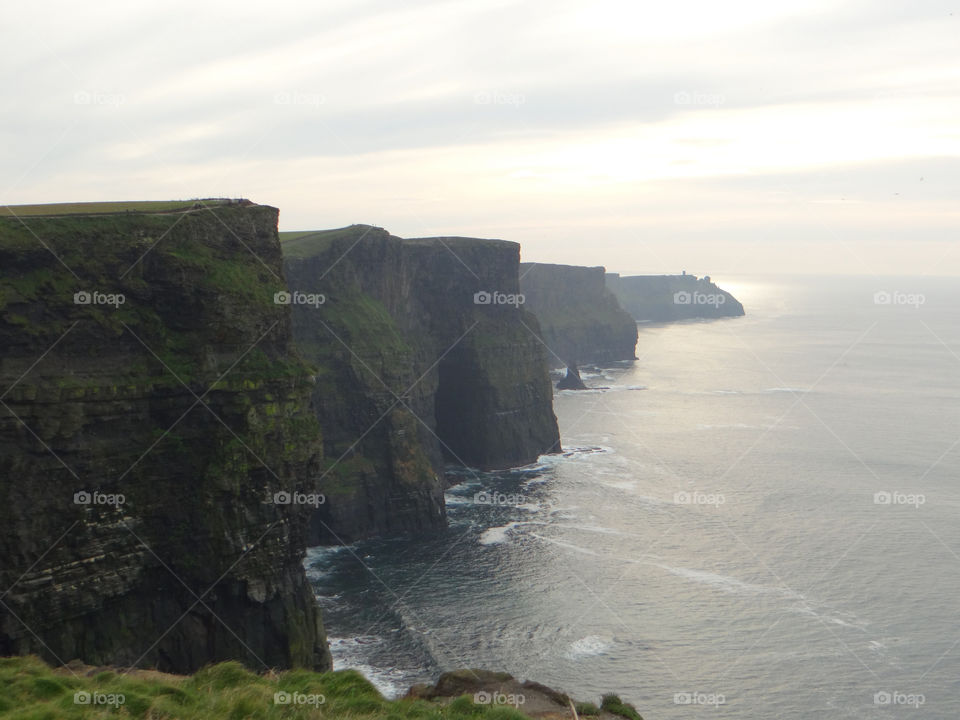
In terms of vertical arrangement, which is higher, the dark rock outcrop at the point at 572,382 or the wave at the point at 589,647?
the dark rock outcrop at the point at 572,382

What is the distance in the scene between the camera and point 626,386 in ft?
557

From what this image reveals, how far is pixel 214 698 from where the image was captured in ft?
77.0

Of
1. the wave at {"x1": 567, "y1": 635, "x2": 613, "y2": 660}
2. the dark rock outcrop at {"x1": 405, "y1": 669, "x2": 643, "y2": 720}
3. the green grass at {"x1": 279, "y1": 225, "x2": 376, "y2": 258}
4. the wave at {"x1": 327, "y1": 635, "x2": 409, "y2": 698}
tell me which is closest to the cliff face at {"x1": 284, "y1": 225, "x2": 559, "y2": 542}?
the green grass at {"x1": 279, "y1": 225, "x2": 376, "y2": 258}

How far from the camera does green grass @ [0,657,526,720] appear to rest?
22.0m

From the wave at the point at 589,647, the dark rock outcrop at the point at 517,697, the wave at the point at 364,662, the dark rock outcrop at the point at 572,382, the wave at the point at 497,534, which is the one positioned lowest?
the wave at the point at 589,647

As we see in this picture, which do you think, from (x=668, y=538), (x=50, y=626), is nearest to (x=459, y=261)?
(x=668, y=538)

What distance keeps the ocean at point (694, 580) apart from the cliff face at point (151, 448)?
12064 mm

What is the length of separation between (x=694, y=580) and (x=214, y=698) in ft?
164

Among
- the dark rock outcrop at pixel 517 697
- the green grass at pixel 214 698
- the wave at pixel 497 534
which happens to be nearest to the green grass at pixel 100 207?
the green grass at pixel 214 698

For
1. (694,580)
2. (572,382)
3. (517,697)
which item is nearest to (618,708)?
(517,697)

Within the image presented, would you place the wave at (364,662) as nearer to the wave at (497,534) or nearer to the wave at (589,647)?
the wave at (589,647)

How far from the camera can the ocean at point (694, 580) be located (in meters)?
50.6

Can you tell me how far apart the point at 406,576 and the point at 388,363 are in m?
25.7

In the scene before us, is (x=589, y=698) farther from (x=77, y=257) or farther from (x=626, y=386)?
(x=626, y=386)
